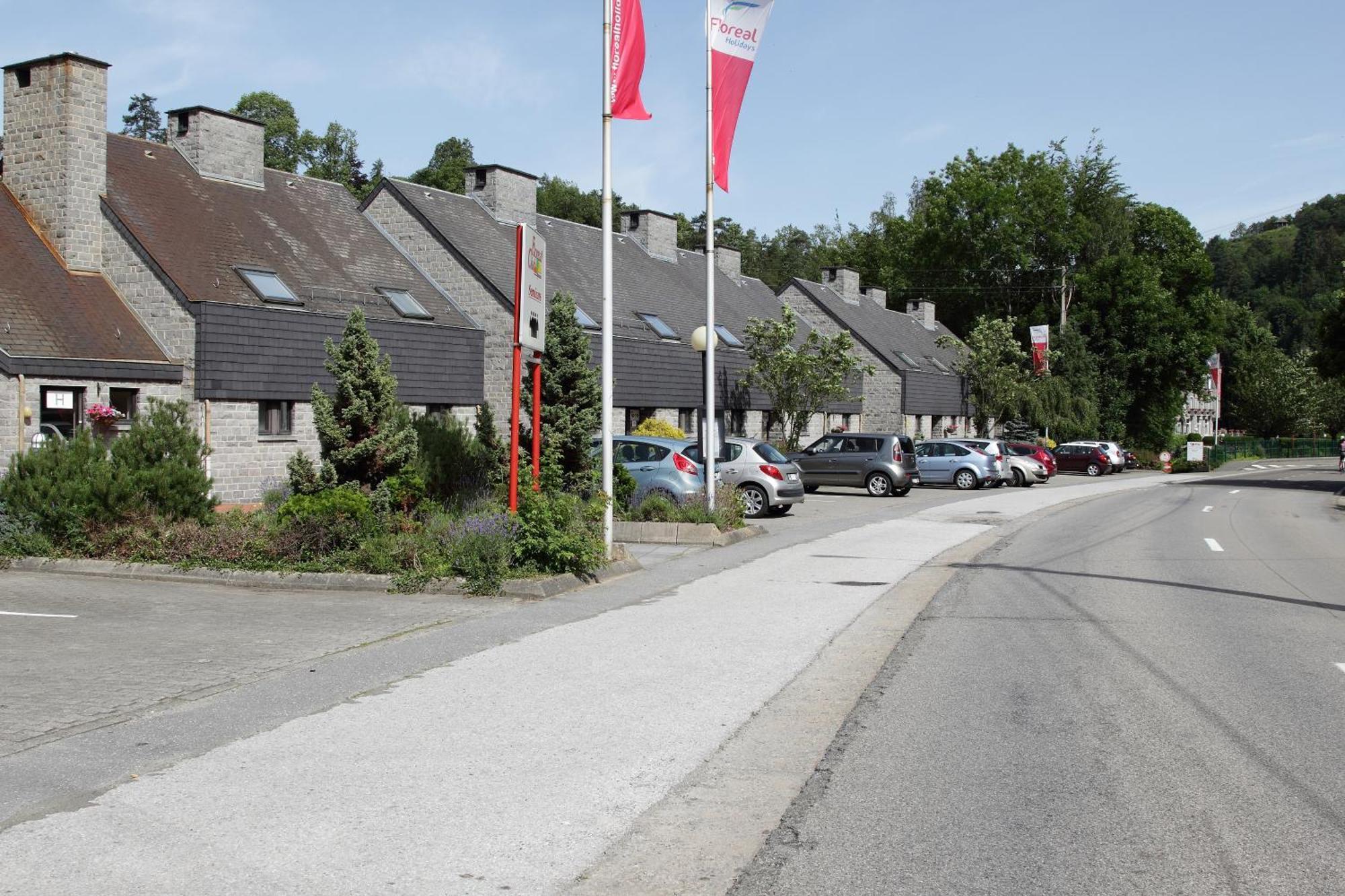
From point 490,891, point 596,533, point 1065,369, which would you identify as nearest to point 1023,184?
point 1065,369

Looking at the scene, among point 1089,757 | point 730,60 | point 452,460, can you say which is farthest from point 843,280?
point 1089,757

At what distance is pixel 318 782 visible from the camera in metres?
5.57

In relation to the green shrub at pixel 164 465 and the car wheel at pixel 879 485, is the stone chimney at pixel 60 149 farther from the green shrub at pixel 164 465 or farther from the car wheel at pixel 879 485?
the car wheel at pixel 879 485

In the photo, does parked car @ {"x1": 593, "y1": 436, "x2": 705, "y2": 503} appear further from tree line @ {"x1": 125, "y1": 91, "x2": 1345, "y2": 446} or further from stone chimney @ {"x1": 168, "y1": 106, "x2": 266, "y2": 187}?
tree line @ {"x1": 125, "y1": 91, "x2": 1345, "y2": 446}

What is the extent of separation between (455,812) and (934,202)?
75417 mm

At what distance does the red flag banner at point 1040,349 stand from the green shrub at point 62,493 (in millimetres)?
53779

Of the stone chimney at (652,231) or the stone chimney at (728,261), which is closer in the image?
the stone chimney at (652,231)

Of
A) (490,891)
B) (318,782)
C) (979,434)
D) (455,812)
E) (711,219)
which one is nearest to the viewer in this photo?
(490,891)

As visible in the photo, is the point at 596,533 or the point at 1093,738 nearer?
the point at 1093,738

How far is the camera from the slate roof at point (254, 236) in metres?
23.7

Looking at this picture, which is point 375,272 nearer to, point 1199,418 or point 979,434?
point 979,434

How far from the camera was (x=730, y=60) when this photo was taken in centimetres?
1989

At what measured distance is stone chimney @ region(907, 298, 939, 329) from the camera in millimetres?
Answer: 68375

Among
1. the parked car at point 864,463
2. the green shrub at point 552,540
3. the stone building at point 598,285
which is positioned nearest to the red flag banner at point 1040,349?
the stone building at point 598,285
